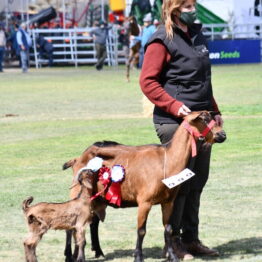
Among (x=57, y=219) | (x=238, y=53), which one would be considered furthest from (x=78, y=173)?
(x=238, y=53)

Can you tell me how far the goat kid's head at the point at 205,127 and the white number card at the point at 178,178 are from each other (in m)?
0.31

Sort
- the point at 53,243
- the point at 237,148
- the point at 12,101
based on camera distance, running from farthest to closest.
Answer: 1. the point at 12,101
2. the point at 237,148
3. the point at 53,243

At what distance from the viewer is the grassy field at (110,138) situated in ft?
31.1

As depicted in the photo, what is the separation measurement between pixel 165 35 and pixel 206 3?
3977cm

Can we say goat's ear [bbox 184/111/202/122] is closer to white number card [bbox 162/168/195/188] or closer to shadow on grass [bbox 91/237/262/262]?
white number card [bbox 162/168/195/188]

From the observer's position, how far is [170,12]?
841cm

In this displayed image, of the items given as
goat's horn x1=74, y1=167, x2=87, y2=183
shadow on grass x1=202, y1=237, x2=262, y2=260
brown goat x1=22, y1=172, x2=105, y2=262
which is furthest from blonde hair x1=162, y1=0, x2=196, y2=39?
shadow on grass x1=202, y1=237, x2=262, y2=260

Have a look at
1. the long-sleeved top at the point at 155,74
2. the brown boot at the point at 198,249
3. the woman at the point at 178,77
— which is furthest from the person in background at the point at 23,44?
the long-sleeved top at the point at 155,74

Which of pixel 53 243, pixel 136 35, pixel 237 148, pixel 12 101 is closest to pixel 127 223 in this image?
pixel 53 243

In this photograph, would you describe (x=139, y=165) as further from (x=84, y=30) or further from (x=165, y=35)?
(x=84, y=30)

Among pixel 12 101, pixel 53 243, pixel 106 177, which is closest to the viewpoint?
pixel 106 177

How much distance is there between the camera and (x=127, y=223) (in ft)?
34.2

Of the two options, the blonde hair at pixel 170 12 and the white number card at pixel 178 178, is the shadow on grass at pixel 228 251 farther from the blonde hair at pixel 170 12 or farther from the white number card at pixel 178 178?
the blonde hair at pixel 170 12

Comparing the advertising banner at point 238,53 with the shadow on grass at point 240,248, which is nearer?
the shadow on grass at point 240,248
